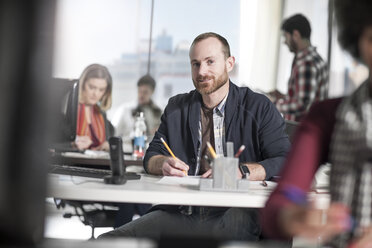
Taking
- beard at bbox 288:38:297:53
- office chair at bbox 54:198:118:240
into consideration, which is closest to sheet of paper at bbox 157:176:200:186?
office chair at bbox 54:198:118:240

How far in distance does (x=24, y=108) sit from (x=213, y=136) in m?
2.08

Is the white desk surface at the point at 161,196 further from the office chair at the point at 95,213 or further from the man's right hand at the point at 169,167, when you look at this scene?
the office chair at the point at 95,213

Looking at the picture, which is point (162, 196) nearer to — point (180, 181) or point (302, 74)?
point (180, 181)

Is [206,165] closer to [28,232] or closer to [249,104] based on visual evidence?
[249,104]

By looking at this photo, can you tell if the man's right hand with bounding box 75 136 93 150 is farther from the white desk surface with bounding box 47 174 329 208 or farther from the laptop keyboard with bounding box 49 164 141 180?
the white desk surface with bounding box 47 174 329 208

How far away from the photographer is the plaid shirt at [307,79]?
5273 millimetres

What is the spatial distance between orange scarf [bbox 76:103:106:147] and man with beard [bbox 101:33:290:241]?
7.32ft

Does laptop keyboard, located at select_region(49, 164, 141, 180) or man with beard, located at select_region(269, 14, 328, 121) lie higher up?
man with beard, located at select_region(269, 14, 328, 121)

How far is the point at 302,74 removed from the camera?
531 centimetres

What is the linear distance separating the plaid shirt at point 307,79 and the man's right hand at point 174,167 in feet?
9.21

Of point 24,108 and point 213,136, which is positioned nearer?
point 24,108

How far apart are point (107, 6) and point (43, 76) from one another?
840 centimetres

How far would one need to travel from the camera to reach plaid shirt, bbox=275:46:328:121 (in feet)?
17.3

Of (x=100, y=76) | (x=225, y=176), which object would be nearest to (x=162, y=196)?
(x=225, y=176)
